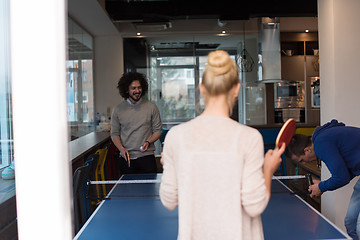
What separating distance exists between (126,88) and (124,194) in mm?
1534

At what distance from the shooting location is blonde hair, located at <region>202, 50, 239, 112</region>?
1361 millimetres

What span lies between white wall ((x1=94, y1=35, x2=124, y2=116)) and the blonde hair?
650cm

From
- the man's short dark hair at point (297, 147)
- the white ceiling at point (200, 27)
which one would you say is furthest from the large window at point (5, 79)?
the white ceiling at point (200, 27)

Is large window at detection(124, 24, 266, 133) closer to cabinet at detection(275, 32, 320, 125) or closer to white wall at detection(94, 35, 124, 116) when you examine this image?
white wall at detection(94, 35, 124, 116)

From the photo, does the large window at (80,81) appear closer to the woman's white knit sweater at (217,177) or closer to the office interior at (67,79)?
the office interior at (67,79)

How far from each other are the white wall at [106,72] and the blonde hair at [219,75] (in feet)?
21.3

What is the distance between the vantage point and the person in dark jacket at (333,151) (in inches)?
87.6

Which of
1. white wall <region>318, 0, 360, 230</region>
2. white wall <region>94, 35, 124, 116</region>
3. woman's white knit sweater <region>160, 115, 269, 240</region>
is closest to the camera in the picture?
woman's white knit sweater <region>160, 115, 269, 240</region>

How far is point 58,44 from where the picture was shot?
65.1 inches

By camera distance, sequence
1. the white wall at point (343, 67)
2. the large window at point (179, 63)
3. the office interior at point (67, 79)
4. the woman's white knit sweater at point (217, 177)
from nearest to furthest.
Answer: the woman's white knit sweater at point (217, 177) → the office interior at point (67, 79) → the white wall at point (343, 67) → the large window at point (179, 63)

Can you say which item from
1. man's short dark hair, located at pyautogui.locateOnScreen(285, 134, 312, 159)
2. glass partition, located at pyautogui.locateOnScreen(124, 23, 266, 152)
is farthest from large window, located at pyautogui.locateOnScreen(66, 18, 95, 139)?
man's short dark hair, located at pyautogui.locateOnScreen(285, 134, 312, 159)

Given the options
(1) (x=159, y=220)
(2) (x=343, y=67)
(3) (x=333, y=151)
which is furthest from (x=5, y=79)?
(2) (x=343, y=67)

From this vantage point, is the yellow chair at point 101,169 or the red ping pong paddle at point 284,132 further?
the yellow chair at point 101,169

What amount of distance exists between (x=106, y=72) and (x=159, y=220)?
5.92 m
